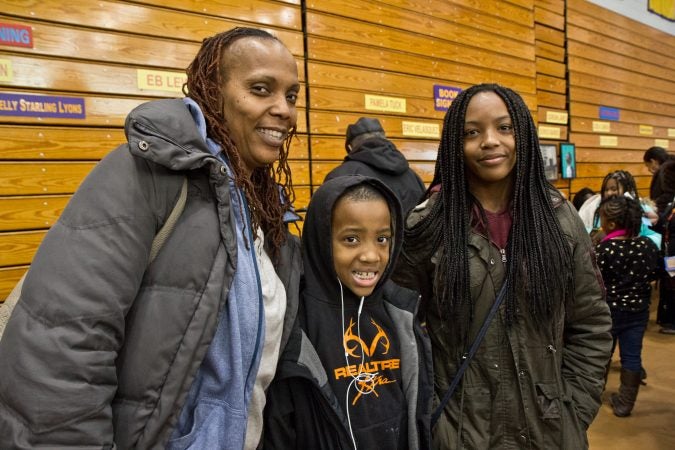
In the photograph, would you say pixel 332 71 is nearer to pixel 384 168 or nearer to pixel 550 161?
pixel 384 168

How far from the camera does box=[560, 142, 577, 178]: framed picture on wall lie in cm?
746

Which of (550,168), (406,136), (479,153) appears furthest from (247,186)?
(550,168)

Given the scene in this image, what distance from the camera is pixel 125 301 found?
924 mm

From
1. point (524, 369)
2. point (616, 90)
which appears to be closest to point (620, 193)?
point (524, 369)

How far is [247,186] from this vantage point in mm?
1271

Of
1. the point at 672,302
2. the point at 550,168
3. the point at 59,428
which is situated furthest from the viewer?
the point at 550,168

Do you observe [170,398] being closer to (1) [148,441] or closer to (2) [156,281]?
(1) [148,441]

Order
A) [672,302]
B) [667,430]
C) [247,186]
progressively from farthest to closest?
[672,302] → [667,430] → [247,186]

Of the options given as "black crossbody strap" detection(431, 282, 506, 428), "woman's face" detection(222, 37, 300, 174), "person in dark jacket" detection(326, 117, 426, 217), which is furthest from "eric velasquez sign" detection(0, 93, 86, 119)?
"black crossbody strap" detection(431, 282, 506, 428)

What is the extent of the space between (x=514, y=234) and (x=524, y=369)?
1.48 feet

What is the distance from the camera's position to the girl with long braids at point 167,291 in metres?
0.86

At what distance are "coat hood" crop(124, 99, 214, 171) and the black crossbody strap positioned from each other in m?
1.05

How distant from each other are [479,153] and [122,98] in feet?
10.3

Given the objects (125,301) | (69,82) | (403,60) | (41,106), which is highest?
(403,60)
